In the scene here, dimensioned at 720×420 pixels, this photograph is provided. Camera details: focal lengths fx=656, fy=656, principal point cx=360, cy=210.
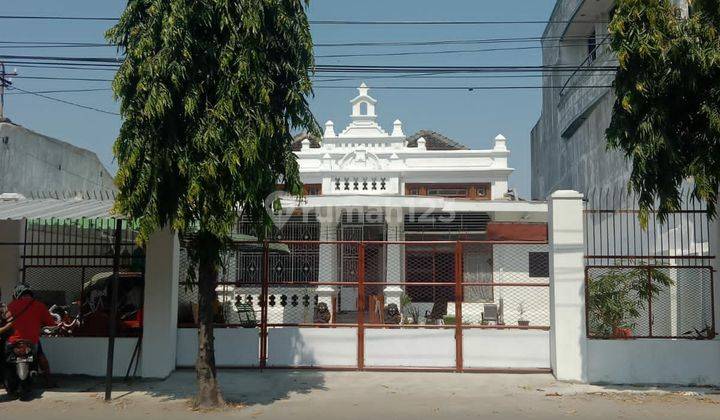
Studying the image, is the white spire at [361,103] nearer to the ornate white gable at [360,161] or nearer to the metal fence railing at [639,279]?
the ornate white gable at [360,161]

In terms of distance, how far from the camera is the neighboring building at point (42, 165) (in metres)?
18.2

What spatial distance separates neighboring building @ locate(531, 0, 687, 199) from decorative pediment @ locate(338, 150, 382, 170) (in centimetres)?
557

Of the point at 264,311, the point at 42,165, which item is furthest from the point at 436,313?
the point at 42,165

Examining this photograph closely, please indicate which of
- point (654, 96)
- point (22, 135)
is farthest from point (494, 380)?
point (22, 135)

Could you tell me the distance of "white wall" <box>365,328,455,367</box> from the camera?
9.95m

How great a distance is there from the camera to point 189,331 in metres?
9.85

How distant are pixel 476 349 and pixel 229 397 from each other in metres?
3.78

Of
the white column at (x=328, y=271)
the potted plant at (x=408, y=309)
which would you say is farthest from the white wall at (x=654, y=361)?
the white column at (x=328, y=271)

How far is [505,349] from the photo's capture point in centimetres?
985

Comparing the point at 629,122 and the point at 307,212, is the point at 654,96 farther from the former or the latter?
the point at 307,212

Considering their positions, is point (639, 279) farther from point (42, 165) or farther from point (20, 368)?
point (42, 165)

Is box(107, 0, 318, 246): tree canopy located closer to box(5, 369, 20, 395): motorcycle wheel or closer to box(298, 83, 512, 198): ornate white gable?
box(5, 369, 20, 395): motorcycle wheel

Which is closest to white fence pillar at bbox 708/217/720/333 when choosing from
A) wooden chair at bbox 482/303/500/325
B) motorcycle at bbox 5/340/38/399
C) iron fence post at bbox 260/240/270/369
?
wooden chair at bbox 482/303/500/325

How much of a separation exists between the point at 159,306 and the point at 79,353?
54.8 inches
